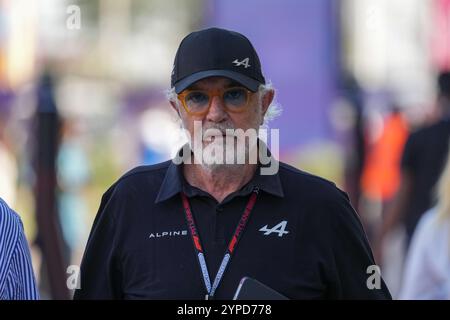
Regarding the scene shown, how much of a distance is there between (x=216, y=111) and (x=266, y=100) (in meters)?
0.33

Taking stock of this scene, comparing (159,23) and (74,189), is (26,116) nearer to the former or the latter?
(74,189)

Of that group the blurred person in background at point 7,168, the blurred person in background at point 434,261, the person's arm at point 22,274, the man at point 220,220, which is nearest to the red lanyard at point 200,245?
the man at point 220,220

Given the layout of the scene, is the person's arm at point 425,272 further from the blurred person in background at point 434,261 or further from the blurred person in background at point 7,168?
the blurred person in background at point 7,168

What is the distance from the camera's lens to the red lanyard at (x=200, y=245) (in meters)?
4.11

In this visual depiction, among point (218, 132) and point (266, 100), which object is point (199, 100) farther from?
point (266, 100)

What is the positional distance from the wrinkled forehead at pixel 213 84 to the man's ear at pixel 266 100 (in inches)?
10.4

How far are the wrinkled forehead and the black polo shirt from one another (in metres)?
0.34

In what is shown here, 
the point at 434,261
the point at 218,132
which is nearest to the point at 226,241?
the point at 218,132

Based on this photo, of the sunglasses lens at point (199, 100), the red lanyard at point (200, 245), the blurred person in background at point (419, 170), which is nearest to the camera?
the red lanyard at point (200, 245)

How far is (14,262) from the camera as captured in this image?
399 centimetres

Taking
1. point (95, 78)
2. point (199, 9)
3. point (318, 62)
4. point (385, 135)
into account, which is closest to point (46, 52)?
point (95, 78)

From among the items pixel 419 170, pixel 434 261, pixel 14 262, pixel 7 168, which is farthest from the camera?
pixel 7 168

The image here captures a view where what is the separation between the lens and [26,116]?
453 inches

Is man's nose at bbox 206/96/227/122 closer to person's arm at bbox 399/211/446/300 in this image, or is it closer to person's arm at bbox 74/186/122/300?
person's arm at bbox 74/186/122/300
